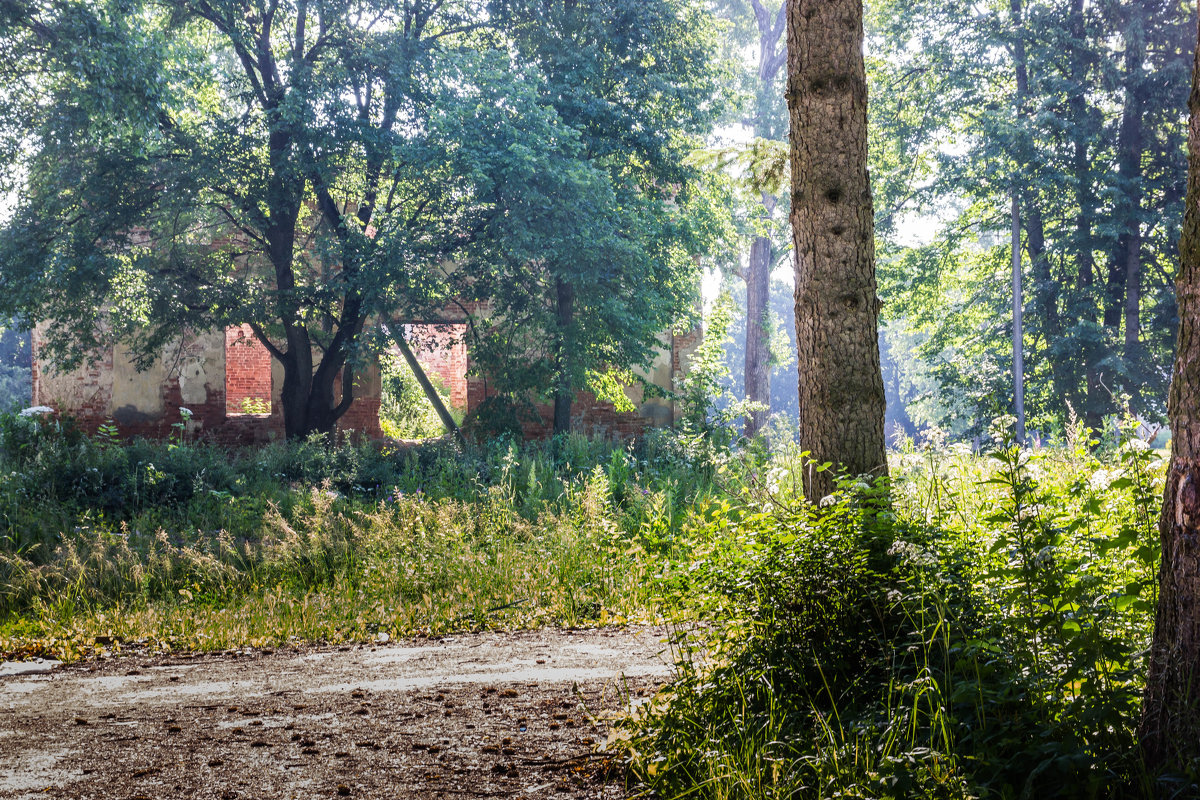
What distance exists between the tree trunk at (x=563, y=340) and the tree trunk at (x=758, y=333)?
1123 centimetres

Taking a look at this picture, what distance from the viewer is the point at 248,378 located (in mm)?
21188

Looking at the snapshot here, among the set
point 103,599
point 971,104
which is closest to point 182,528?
point 103,599

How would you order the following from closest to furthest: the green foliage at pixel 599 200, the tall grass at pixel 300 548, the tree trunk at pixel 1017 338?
the tall grass at pixel 300 548 → the green foliage at pixel 599 200 → the tree trunk at pixel 1017 338

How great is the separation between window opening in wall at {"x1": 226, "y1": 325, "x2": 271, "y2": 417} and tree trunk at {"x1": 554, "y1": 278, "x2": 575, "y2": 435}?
9.11 m

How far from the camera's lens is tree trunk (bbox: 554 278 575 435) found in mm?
13400

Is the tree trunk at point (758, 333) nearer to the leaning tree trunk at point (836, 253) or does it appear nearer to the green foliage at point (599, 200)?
the green foliage at point (599, 200)

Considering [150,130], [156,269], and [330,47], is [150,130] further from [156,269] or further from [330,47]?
[330,47]

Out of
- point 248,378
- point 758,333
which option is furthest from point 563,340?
point 758,333

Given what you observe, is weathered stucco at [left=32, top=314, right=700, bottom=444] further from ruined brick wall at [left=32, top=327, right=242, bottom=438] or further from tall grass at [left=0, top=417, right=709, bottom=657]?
tall grass at [left=0, top=417, right=709, bottom=657]

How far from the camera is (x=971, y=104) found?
17875 millimetres

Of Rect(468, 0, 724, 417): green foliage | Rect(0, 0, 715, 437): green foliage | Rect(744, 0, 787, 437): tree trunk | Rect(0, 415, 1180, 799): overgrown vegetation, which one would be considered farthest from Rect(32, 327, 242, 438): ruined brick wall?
Rect(744, 0, 787, 437): tree trunk

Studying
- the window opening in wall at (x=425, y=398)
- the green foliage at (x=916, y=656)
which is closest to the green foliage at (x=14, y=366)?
the window opening in wall at (x=425, y=398)

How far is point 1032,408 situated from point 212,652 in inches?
633

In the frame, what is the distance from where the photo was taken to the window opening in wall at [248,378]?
20.3 metres
